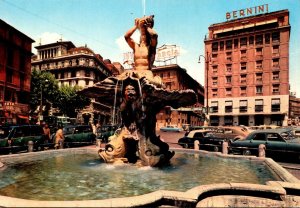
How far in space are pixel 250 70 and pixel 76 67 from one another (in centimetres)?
3928

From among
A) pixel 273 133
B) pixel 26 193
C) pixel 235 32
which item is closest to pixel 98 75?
pixel 235 32

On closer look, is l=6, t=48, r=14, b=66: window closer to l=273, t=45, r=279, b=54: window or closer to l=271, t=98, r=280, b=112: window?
l=271, t=98, r=280, b=112: window

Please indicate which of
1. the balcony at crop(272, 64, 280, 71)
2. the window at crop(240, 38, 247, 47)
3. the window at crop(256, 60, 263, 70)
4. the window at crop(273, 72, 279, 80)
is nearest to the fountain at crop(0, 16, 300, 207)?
the window at crop(273, 72, 279, 80)

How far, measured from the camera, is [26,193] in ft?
17.4

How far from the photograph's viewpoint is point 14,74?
39469 millimetres

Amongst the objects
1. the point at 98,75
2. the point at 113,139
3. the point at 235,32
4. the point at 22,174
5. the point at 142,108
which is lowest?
the point at 22,174

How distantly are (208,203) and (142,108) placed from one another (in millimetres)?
4575

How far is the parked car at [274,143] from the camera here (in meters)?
12.4

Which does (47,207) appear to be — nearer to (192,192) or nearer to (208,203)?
(192,192)

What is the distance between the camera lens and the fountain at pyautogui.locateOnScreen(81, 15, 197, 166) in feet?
28.4

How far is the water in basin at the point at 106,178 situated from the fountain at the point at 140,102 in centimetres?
55

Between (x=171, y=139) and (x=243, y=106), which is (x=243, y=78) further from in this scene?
(x=171, y=139)

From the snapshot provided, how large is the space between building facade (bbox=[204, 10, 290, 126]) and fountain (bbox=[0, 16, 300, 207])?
40.1 m

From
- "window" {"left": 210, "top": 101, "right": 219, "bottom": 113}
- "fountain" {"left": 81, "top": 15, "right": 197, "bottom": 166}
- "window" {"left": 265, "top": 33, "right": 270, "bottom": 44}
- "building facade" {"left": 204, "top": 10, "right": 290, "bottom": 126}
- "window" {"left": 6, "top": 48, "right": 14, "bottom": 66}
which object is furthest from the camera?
"window" {"left": 210, "top": 101, "right": 219, "bottom": 113}
